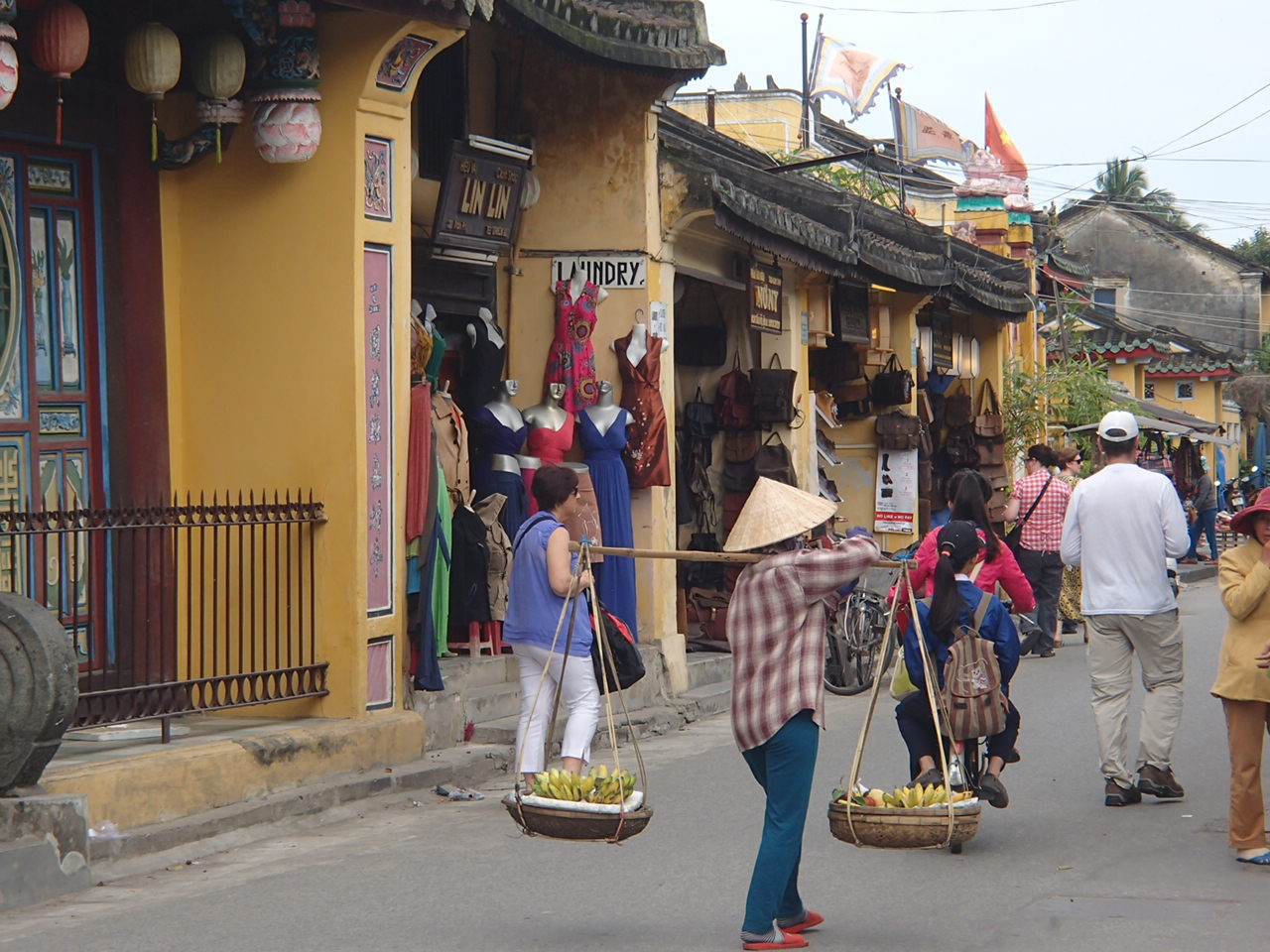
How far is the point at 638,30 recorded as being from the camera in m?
11.9

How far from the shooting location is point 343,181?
952 cm

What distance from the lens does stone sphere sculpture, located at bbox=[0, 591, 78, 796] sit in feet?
23.1

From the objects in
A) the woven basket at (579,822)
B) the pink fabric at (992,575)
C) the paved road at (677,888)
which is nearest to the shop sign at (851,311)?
the paved road at (677,888)

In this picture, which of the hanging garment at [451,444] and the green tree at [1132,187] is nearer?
the hanging garment at [451,444]

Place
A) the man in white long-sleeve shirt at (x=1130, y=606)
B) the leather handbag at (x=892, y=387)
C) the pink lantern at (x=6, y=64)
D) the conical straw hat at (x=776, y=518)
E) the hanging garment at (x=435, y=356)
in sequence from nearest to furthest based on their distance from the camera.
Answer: the conical straw hat at (x=776, y=518)
the pink lantern at (x=6, y=64)
the man in white long-sleeve shirt at (x=1130, y=606)
the hanging garment at (x=435, y=356)
the leather handbag at (x=892, y=387)

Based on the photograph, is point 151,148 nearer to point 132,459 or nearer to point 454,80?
point 132,459

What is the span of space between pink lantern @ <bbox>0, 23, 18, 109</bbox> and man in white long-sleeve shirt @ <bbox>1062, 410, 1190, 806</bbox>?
5.60 m

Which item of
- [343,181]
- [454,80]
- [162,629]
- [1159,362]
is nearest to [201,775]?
[162,629]

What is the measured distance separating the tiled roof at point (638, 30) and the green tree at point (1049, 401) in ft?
39.4

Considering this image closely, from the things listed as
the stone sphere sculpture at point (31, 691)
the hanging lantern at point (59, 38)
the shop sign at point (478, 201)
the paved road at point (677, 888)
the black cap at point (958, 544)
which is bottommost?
the paved road at point (677, 888)

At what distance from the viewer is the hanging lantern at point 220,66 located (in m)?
9.16

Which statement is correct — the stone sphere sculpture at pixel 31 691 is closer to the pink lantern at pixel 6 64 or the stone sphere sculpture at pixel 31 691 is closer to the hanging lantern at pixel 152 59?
the pink lantern at pixel 6 64

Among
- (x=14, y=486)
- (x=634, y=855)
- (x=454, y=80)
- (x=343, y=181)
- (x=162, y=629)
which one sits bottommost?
(x=634, y=855)

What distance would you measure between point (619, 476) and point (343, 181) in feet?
12.4
